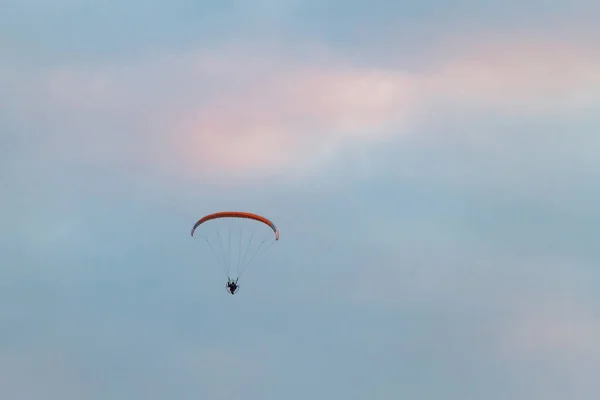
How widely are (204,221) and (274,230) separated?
27.2ft

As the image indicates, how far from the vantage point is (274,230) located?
575ft

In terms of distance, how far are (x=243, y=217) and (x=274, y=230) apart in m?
5.62

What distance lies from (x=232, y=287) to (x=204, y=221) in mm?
9088

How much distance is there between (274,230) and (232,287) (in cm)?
877

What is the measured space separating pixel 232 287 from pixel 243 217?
10.7m

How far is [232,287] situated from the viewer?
177 m

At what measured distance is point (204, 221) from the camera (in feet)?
571
